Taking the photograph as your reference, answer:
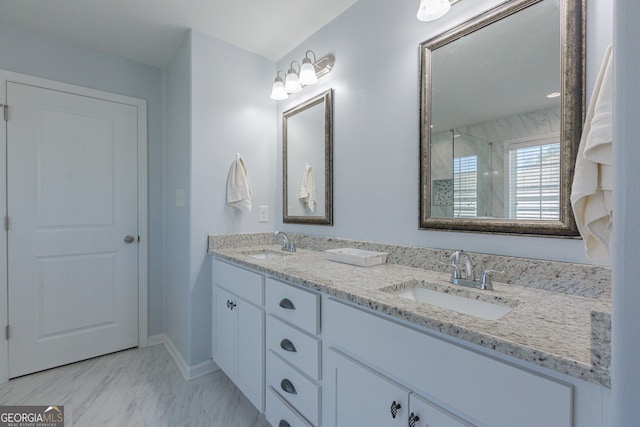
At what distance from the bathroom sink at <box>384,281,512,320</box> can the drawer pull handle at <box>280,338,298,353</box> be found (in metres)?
0.49

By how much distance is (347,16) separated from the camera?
1.71m

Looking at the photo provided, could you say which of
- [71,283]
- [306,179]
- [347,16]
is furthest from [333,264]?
[71,283]

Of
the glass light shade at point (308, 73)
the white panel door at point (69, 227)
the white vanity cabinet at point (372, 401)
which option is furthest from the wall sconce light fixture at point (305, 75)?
the white vanity cabinet at point (372, 401)

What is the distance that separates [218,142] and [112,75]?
1.12 meters

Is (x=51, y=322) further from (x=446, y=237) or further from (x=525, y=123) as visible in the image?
(x=525, y=123)

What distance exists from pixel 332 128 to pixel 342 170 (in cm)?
29

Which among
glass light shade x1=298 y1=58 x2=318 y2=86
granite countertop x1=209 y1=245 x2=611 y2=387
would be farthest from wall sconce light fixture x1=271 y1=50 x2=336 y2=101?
granite countertop x1=209 y1=245 x2=611 y2=387

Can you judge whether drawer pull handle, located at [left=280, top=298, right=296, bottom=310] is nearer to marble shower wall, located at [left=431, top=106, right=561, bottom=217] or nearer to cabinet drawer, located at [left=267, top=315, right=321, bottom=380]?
cabinet drawer, located at [left=267, top=315, right=321, bottom=380]

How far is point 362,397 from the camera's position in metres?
0.91

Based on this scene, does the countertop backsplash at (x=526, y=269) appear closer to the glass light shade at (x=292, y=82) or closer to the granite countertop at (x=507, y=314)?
the granite countertop at (x=507, y=314)

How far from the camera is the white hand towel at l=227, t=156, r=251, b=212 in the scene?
2031mm

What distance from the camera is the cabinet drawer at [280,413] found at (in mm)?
1188

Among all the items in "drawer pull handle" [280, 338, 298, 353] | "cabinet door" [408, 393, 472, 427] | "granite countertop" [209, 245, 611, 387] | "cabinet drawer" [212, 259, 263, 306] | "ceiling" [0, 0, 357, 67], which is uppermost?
"ceiling" [0, 0, 357, 67]

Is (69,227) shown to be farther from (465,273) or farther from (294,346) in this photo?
(465,273)
